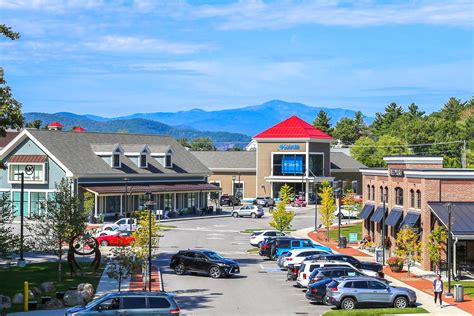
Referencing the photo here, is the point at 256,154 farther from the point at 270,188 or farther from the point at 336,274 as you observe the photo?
the point at 336,274

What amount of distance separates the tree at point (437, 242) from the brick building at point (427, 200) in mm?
568

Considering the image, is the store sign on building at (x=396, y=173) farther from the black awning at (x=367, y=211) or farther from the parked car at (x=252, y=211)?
the parked car at (x=252, y=211)

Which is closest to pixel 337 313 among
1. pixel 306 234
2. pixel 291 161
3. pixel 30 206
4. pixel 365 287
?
pixel 365 287

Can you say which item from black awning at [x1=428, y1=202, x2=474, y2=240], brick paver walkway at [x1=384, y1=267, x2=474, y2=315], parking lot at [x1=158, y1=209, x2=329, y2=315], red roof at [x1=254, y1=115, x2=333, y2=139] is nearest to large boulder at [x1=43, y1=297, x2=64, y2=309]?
parking lot at [x1=158, y1=209, x2=329, y2=315]

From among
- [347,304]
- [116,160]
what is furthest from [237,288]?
[116,160]

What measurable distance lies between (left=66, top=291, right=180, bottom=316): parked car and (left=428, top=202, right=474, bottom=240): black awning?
2182cm

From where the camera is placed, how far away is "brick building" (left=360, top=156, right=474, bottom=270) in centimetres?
4959

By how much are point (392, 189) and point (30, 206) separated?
142ft

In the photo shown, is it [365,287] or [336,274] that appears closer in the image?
[365,287]

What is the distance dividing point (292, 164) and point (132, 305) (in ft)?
303

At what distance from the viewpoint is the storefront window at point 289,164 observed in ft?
402

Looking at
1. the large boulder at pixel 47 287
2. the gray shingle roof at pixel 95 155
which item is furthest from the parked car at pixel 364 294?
the gray shingle roof at pixel 95 155

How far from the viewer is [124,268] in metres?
40.9

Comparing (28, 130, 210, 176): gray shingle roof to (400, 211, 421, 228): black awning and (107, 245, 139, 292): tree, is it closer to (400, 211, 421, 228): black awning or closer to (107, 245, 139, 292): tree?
(400, 211, 421, 228): black awning
